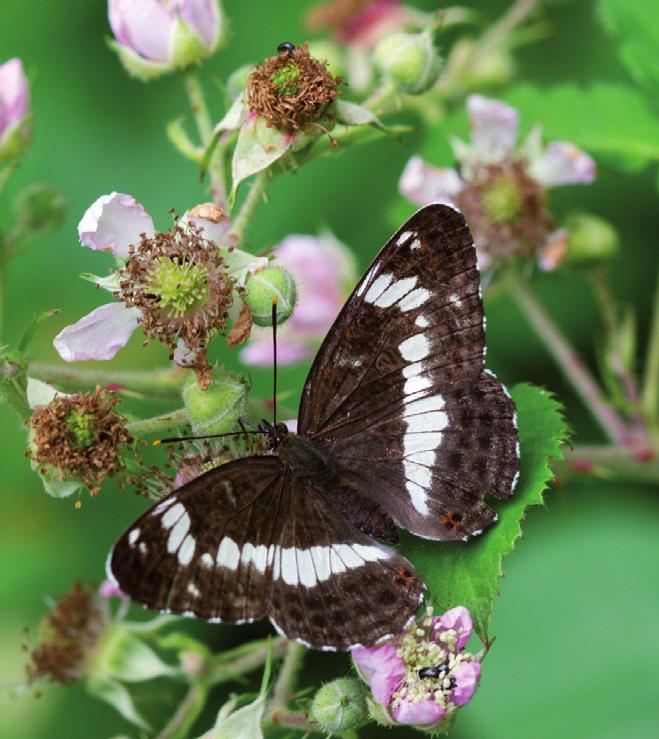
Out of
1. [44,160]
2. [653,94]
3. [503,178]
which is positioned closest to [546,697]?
[503,178]

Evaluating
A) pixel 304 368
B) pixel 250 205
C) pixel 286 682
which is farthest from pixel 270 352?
pixel 286 682

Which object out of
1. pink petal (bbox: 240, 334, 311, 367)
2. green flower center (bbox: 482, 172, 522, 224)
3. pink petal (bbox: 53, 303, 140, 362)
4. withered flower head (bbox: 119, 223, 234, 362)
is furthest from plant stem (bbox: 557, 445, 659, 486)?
pink petal (bbox: 53, 303, 140, 362)

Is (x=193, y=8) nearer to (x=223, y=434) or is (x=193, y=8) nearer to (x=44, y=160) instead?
(x=223, y=434)

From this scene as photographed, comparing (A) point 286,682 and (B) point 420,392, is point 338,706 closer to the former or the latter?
(A) point 286,682

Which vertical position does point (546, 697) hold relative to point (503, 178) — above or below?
below

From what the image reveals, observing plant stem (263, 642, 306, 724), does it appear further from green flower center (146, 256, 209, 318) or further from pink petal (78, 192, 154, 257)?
pink petal (78, 192, 154, 257)

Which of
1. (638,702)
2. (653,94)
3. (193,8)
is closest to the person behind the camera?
(193,8)

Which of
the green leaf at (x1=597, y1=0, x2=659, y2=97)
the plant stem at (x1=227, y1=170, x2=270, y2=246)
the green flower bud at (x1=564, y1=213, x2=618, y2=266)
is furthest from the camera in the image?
the green flower bud at (x1=564, y1=213, x2=618, y2=266)
